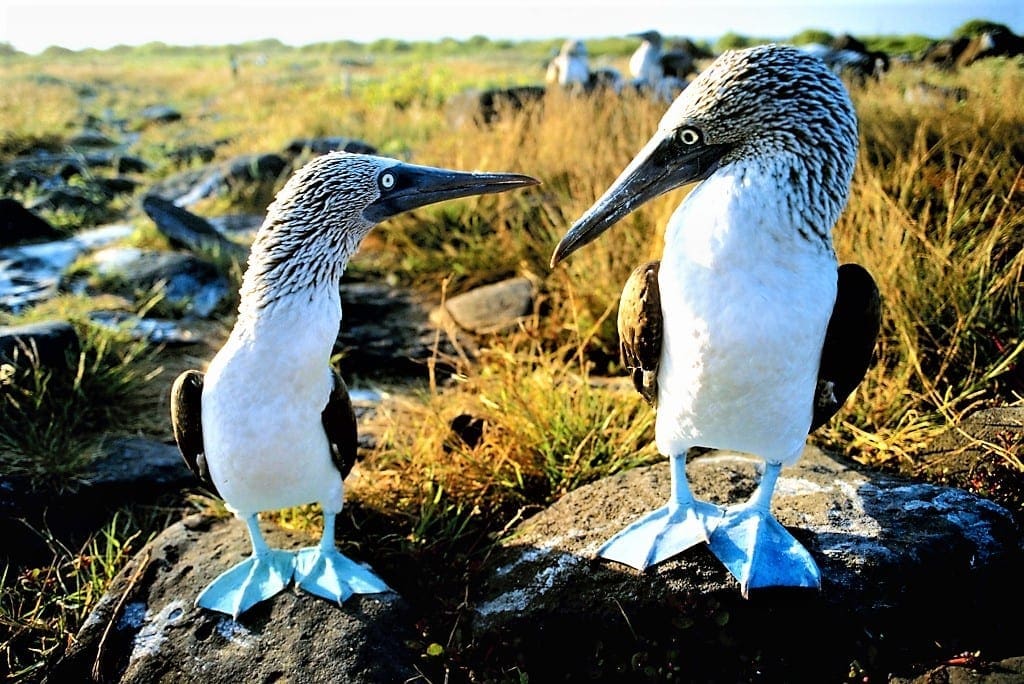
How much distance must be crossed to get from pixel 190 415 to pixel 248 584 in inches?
24.3

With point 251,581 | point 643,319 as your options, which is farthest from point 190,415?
point 643,319

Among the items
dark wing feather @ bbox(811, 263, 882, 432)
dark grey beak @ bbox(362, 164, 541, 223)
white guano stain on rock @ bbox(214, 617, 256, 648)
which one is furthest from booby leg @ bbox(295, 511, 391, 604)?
dark wing feather @ bbox(811, 263, 882, 432)

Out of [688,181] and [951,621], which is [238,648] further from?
[951,621]

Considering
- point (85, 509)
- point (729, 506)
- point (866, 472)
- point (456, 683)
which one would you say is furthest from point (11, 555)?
point (866, 472)

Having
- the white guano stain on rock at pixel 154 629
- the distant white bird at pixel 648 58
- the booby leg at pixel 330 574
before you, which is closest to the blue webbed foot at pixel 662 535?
the booby leg at pixel 330 574

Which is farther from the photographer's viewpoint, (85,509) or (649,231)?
(649,231)

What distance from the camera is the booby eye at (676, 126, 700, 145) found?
1974mm

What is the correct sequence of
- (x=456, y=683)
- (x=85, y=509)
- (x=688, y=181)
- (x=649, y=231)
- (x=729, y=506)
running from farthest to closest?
(x=649, y=231)
(x=85, y=509)
(x=729, y=506)
(x=456, y=683)
(x=688, y=181)

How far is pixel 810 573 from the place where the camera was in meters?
2.24

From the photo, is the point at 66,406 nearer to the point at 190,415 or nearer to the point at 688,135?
the point at 190,415

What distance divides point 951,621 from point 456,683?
1531 millimetres

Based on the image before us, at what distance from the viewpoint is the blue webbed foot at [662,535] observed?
2359 millimetres

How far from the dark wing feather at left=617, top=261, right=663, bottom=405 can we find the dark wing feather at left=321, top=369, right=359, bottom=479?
3.04ft

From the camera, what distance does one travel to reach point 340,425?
2473 mm
